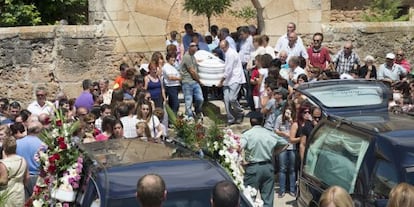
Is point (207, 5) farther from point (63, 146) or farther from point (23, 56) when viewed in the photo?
point (63, 146)

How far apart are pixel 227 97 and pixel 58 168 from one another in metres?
6.83

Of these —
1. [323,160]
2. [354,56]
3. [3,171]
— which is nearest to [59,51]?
[354,56]

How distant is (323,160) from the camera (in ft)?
26.2

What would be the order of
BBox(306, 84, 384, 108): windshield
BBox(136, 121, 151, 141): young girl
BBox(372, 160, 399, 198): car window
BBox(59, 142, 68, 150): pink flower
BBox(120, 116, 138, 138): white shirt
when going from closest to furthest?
BBox(372, 160, 399, 198): car window → BBox(59, 142, 68, 150): pink flower → BBox(306, 84, 384, 108): windshield → BBox(136, 121, 151, 141): young girl → BBox(120, 116, 138, 138): white shirt

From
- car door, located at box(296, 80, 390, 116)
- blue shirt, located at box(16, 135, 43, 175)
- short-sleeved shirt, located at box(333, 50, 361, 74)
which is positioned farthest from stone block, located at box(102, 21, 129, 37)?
car door, located at box(296, 80, 390, 116)

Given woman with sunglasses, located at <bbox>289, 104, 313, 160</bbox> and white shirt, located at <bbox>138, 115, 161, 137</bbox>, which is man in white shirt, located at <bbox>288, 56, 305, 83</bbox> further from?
white shirt, located at <bbox>138, 115, 161, 137</bbox>

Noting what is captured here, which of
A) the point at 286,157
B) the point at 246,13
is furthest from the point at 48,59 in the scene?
the point at 246,13

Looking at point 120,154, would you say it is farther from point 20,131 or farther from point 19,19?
point 19,19

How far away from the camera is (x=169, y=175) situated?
6.42 meters

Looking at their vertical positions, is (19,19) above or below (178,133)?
above

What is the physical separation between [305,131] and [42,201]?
425cm

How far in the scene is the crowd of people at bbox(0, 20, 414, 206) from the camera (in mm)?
9289

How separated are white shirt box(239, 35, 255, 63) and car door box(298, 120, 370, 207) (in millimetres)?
6664

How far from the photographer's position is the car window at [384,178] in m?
6.59
